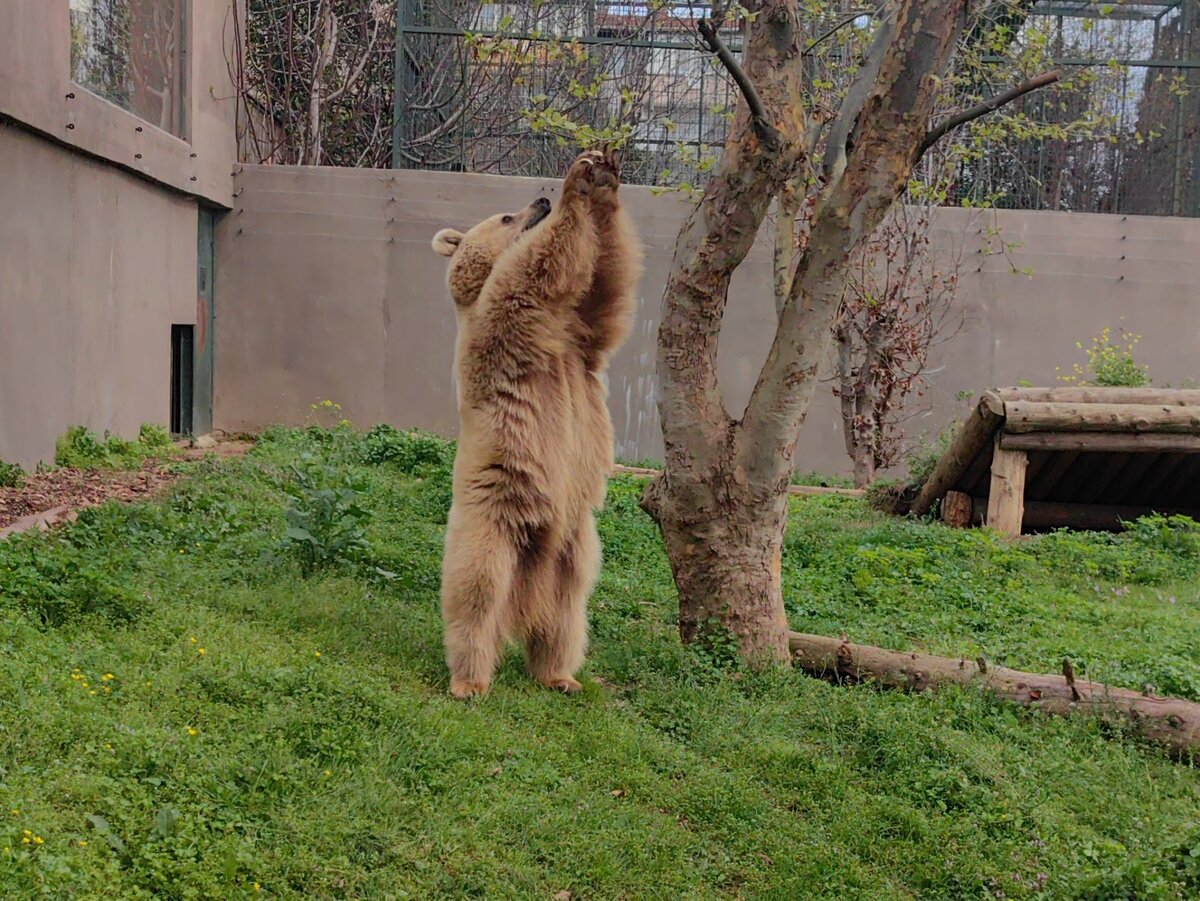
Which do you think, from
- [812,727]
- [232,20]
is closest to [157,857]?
[812,727]

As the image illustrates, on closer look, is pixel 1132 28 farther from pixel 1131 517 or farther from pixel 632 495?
pixel 632 495

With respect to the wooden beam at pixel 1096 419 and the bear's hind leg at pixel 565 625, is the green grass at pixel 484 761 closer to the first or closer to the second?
the bear's hind leg at pixel 565 625

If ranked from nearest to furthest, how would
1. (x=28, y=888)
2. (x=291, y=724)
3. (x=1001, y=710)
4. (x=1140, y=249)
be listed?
(x=28, y=888) < (x=291, y=724) < (x=1001, y=710) < (x=1140, y=249)

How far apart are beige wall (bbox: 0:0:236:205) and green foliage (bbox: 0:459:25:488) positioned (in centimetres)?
269

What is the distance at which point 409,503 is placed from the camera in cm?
958

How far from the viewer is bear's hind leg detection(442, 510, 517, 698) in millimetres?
5219

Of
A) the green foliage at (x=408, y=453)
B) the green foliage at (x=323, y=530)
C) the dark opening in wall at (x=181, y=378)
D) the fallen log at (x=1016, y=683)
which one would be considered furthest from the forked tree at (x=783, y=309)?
the dark opening in wall at (x=181, y=378)

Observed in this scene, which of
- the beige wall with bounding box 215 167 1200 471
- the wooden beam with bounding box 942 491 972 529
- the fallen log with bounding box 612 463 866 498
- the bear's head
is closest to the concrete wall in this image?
the beige wall with bounding box 215 167 1200 471

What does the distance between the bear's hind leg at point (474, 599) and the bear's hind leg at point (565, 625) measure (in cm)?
29

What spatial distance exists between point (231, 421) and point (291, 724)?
10707 millimetres

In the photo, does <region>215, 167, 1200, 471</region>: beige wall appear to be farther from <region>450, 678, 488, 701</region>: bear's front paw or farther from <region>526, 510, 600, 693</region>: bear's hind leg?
<region>450, 678, 488, 701</region>: bear's front paw

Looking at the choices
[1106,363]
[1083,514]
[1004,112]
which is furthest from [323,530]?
[1004,112]

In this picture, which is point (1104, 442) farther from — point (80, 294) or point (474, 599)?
point (80, 294)

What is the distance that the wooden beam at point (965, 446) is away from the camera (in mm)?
9844
